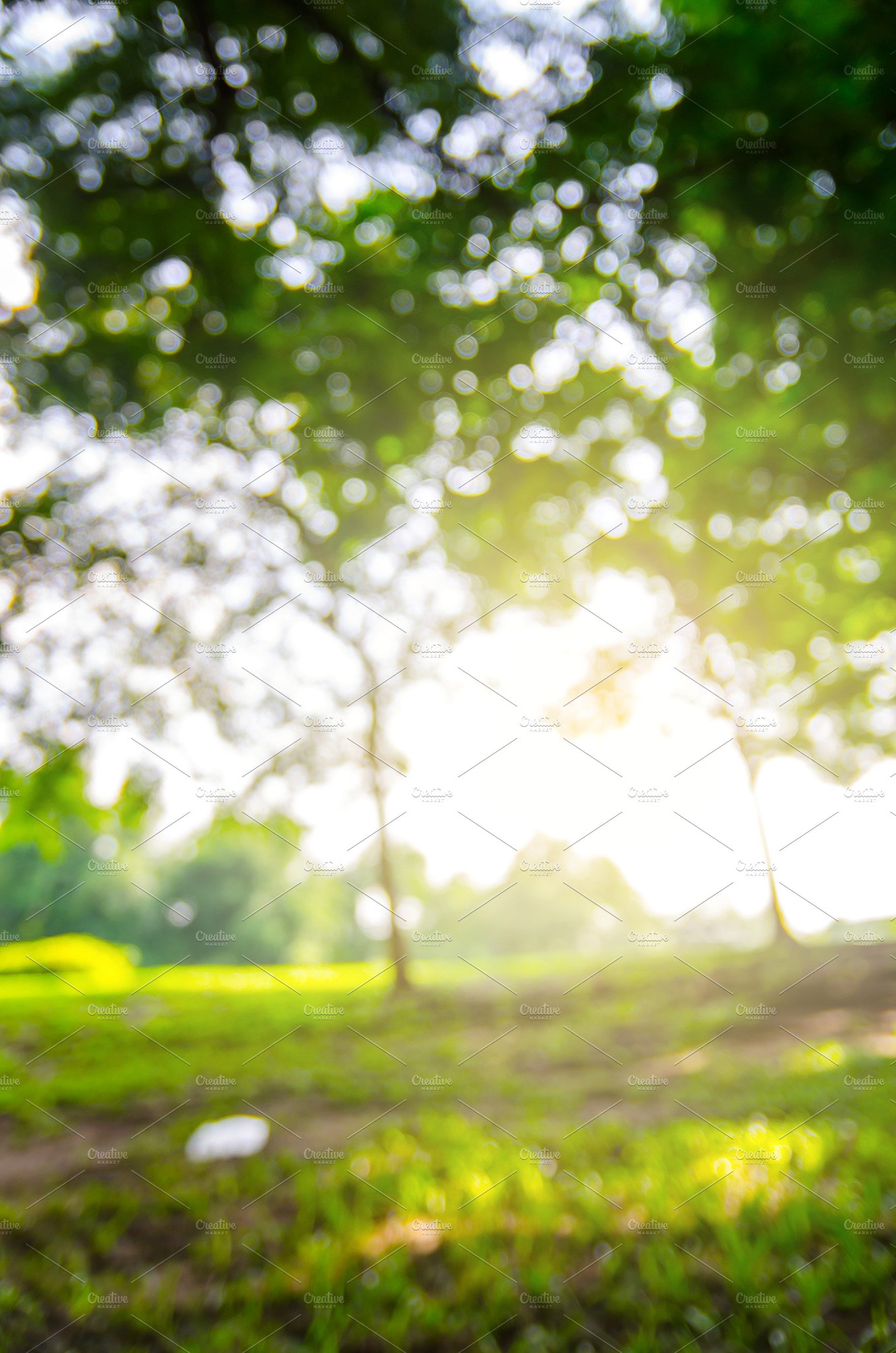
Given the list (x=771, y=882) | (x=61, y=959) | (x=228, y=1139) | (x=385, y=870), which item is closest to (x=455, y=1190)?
(x=228, y=1139)

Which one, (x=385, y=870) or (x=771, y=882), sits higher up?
(x=771, y=882)

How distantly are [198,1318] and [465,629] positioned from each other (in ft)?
26.8

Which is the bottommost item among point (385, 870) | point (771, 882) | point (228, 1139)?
point (228, 1139)

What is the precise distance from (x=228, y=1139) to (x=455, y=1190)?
201 centimetres

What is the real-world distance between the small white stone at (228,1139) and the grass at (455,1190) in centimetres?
12

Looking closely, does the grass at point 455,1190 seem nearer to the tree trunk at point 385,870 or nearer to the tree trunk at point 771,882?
the tree trunk at point 385,870

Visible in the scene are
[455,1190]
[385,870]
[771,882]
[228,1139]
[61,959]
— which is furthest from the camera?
[61,959]

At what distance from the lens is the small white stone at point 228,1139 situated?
16.2 ft

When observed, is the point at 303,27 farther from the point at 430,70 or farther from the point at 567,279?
the point at 567,279

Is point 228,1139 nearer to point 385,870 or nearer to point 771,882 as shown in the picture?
point 385,870

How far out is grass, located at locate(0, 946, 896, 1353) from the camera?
10.3 ft

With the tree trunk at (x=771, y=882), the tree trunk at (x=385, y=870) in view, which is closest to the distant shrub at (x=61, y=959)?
the tree trunk at (x=385, y=870)

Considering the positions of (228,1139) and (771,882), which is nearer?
(228,1139)

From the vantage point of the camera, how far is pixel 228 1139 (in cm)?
511
